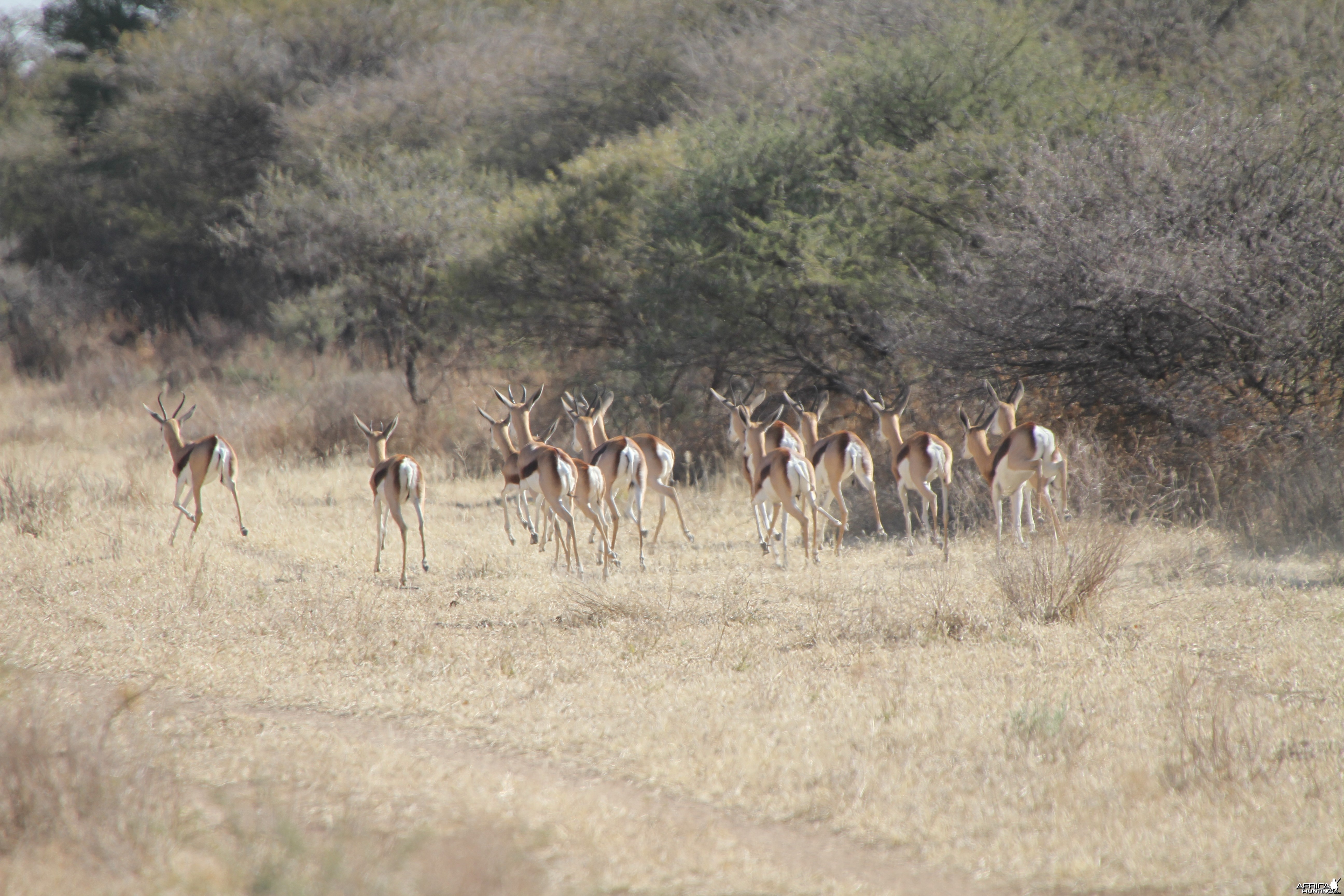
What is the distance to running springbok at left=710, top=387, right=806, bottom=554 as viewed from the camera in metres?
11.0

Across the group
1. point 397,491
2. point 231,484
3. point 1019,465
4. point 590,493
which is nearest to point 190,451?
point 231,484

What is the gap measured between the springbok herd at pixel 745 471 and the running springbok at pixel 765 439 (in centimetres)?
2

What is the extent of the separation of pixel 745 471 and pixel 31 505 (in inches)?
279

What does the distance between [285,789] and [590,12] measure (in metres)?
25.1

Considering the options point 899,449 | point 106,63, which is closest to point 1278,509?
point 899,449

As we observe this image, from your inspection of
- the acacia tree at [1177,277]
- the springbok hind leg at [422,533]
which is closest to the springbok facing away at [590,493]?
the springbok hind leg at [422,533]

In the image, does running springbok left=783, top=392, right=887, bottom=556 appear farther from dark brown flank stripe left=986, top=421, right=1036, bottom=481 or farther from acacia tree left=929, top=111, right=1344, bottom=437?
acacia tree left=929, top=111, right=1344, bottom=437

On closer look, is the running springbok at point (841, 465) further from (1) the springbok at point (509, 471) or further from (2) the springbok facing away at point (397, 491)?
(2) the springbok facing away at point (397, 491)

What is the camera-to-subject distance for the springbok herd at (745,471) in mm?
9914

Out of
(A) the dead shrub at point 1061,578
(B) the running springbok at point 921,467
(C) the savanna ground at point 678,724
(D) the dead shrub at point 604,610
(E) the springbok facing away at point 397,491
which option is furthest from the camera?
(B) the running springbok at point 921,467

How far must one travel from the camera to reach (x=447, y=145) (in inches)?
993

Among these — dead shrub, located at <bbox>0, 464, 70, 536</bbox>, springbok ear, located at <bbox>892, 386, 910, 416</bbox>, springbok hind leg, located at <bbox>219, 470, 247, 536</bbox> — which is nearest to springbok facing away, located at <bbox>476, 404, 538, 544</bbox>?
springbok hind leg, located at <bbox>219, 470, 247, 536</bbox>

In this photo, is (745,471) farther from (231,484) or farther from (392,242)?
(392,242)

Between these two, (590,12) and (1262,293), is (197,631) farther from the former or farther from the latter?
(590,12)
